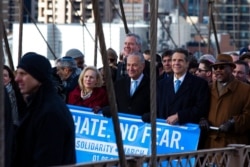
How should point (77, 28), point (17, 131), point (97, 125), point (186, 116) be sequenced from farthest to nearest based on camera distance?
1. point (77, 28)
2. point (97, 125)
3. point (186, 116)
4. point (17, 131)

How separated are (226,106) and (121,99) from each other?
3.43 feet

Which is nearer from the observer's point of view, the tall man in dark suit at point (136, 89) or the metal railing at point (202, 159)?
Result: the metal railing at point (202, 159)

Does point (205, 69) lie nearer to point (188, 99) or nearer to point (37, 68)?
point (188, 99)

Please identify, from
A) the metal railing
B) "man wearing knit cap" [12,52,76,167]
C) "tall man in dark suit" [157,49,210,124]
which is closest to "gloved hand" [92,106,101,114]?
"tall man in dark suit" [157,49,210,124]

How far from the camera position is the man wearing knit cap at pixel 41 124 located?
6902 millimetres

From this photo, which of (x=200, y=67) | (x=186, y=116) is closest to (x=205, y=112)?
(x=186, y=116)

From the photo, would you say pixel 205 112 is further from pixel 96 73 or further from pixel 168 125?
pixel 96 73

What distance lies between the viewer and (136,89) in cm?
1040

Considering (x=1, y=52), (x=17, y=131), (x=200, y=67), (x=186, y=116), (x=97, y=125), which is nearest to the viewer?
(x=1, y=52)

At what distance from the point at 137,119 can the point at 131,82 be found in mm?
334

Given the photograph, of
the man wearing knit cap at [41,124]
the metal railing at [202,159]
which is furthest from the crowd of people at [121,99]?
the metal railing at [202,159]

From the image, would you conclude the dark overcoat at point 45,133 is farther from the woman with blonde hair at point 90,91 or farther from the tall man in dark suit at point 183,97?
the woman with blonde hair at point 90,91

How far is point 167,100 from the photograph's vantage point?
10094mm

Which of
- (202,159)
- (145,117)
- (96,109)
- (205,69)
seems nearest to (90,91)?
Result: (96,109)
